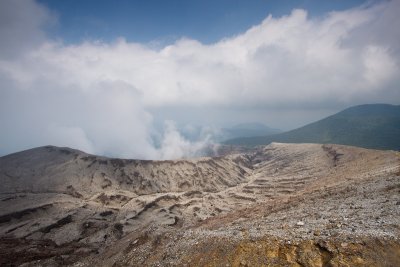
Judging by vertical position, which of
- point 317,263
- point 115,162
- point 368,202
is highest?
point 115,162

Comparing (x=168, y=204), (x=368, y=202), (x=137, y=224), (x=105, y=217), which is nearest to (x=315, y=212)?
(x=368, y=202)

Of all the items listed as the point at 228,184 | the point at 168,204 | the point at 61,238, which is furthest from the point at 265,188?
the point at 61,238

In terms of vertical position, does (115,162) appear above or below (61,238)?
above

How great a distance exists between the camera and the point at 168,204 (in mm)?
102625

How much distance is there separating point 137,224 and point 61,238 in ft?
62.0

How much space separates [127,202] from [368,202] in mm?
86020

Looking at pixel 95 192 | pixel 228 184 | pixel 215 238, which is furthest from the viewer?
pixel 228 184

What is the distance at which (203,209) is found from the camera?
95.6 metres

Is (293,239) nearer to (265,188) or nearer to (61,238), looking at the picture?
(61,238)

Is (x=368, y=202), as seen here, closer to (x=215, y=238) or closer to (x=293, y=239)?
(x=293, y=239)

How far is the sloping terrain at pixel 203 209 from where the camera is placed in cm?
2338

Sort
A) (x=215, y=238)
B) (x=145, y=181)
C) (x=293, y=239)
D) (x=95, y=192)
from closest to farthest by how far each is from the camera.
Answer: (x=293, y=239) < (x=215, y=238) < (x=95, y=192) < (x=145, y=181)

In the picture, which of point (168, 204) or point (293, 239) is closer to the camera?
point (293, 239)

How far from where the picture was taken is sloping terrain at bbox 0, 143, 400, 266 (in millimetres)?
23375
